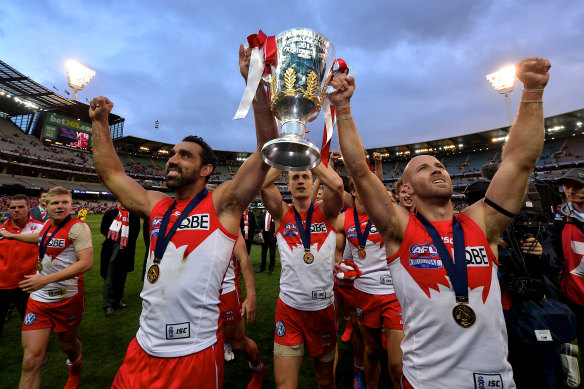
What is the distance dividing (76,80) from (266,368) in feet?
16.9

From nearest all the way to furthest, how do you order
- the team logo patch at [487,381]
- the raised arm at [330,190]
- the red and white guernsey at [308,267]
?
1. the team logo patch at [487,381]
2. the red and white guernsey at [308,267]
3. the raised arm at [330,190]

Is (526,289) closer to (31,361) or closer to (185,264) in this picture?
(185,264)

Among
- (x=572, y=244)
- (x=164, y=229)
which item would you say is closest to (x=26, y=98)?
(x=164, y=229)

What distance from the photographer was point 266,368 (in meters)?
3.68

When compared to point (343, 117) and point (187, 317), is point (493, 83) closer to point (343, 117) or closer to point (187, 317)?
point (343, 117)

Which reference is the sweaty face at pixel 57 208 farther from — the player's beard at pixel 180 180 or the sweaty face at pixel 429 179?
the sweaty face at pixel 429 179

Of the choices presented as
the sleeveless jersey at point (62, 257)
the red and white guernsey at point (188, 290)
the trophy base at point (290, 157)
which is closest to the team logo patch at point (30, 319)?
the sleeveless jersey at point (62, 257)

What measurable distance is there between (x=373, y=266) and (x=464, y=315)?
1.77m

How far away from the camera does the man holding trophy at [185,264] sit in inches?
67.7

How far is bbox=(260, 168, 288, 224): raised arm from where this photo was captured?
3.28 metres

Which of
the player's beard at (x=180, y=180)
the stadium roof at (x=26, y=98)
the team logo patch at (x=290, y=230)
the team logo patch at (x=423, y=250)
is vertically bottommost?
the team logo patch at (x=423, y=250)

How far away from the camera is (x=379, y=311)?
312 cm

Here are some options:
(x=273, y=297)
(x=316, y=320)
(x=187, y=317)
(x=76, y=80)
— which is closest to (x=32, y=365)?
(x=187, y=317)

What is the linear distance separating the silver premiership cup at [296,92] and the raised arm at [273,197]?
160 centimetres
